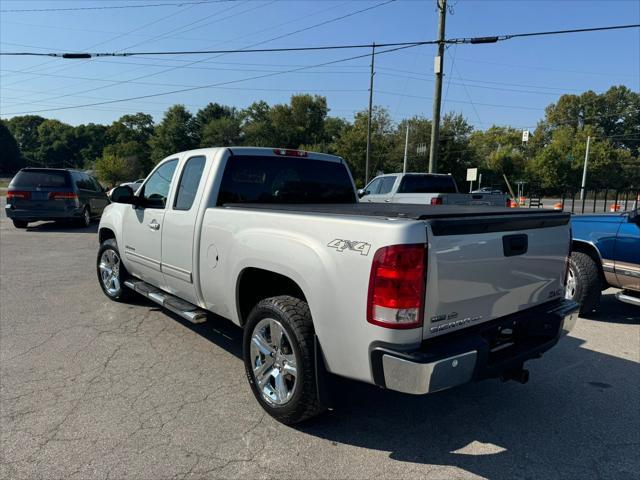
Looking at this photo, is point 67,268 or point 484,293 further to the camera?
point 67,268

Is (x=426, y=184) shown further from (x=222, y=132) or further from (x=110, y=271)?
(x=222, y=132)

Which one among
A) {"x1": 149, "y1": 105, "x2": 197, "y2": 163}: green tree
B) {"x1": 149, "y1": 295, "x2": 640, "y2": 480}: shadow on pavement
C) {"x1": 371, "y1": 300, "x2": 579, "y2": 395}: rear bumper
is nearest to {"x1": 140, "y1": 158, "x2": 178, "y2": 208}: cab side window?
{"x1": 149, "y1": 295, "x2": 640, "y2": 480}: shadow on pavement

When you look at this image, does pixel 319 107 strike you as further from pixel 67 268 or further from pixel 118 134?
pixel 67 268

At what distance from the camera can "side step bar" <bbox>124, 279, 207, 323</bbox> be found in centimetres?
396

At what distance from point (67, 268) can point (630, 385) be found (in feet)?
27.6

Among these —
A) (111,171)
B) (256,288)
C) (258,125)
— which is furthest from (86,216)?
(258,125)

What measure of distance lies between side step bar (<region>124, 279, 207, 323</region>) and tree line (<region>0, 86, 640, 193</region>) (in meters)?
42.4

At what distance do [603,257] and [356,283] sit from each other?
4389mm

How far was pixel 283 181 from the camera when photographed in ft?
14.7

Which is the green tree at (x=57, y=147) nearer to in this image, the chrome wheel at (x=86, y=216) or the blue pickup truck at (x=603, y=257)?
the chrome wheel at (x=86, y=216)

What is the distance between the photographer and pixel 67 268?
8.09 meters

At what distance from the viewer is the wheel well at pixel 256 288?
329 cm

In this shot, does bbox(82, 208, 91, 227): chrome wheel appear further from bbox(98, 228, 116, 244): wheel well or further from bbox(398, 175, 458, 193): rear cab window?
bbox(398, 175, 458, 193): rear cab window

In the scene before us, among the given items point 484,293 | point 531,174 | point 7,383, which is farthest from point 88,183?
Answer: point 531,174
